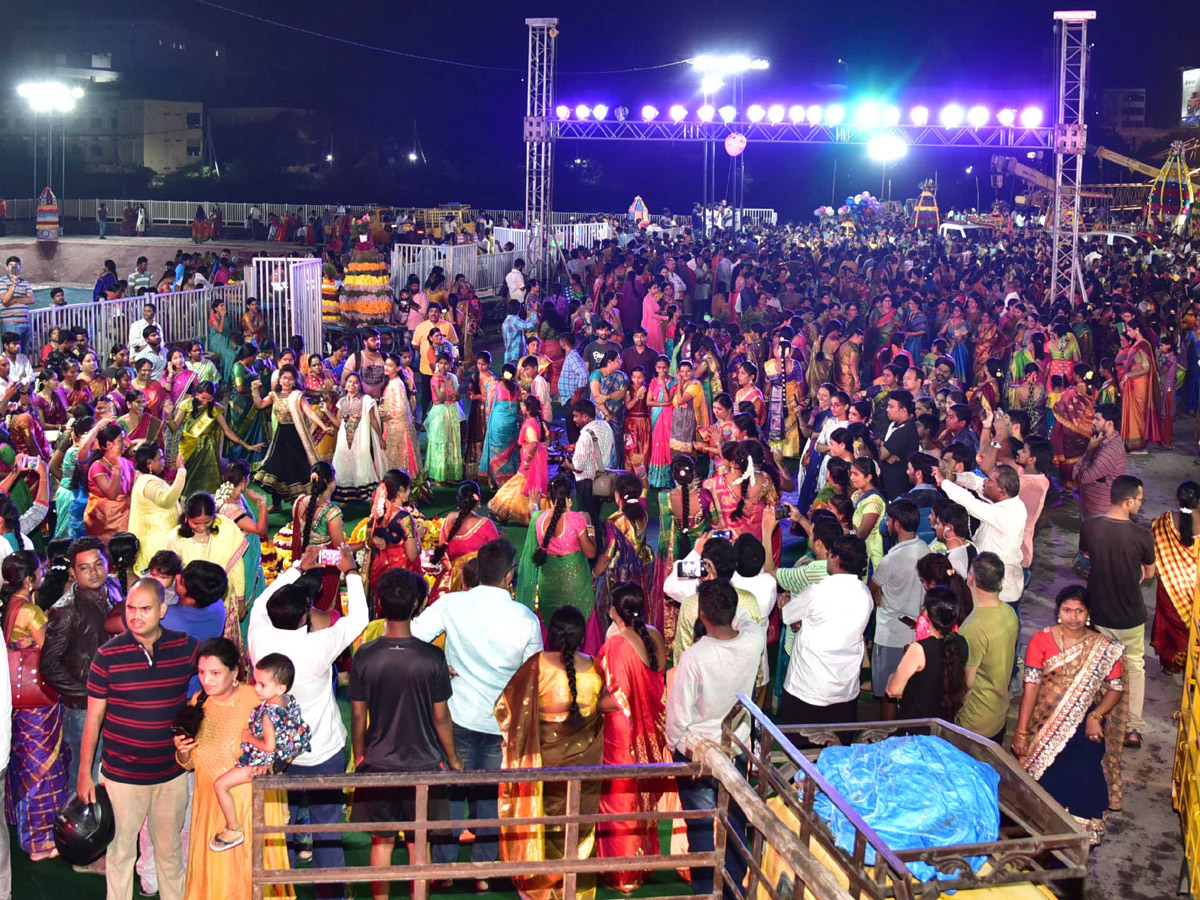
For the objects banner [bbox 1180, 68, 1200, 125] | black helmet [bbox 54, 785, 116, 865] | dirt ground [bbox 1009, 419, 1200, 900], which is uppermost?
banner [bbox 1180, 68, 1200, 125]

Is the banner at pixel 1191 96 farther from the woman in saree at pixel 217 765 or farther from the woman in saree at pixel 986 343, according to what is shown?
the woman in saree at pixel 217 765

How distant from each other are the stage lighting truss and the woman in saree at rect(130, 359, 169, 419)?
1247 cm

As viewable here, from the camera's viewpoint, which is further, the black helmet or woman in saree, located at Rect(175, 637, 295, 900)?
the black helmet

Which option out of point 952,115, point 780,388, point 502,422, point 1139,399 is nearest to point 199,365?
point 502,422

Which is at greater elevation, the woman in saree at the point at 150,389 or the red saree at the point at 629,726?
the woman in saree at the point at 150,389

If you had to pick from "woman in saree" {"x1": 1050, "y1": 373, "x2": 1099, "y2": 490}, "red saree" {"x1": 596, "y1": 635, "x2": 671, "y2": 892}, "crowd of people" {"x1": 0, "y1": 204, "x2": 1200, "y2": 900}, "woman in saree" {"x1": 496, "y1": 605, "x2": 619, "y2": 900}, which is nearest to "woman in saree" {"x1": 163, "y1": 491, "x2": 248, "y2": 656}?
"crowd of people" {"x1": 0, "y1": 204, "x2": 1200, "y2": 900}

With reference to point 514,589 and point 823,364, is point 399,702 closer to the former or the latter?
point 514,589

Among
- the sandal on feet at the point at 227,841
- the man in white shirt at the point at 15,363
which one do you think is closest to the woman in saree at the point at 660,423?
the man in white shirt at the point at 15,363

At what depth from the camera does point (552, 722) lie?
15.5ft

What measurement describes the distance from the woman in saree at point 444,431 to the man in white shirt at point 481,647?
6.03 metres

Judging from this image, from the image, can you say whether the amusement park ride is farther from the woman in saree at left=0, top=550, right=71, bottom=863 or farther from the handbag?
the handbag

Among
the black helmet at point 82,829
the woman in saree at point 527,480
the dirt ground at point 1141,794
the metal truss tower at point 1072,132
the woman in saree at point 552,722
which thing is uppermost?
the metal truss tower at point 1072,132

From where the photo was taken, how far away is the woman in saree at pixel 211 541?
5934 mm

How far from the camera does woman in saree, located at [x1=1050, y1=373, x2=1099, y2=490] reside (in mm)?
10727
